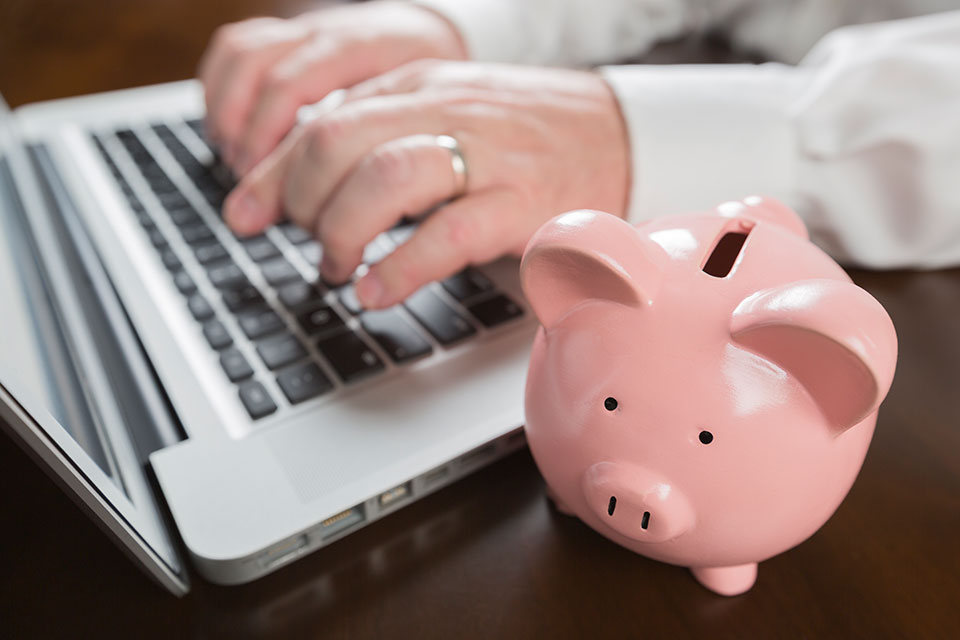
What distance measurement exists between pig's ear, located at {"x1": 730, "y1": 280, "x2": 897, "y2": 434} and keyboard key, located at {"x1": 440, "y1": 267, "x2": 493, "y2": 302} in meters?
0.22

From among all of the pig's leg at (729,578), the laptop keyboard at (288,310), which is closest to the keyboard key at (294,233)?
the laptop keyboard at (288,310)

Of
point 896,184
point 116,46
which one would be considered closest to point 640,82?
point 896,184

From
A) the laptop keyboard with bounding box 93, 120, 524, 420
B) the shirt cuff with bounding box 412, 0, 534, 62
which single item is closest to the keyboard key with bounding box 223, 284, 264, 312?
the laptop keyboard with bounding box 93, 120, 524, 420

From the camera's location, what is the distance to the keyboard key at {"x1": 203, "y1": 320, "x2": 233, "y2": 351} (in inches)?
15.1

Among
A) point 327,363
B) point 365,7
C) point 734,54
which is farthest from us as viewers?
point 734,54

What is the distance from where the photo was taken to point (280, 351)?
380 mm

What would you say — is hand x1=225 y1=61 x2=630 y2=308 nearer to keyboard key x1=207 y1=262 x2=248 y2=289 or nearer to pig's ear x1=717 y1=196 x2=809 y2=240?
keyboard key x1=207 y1=262 x2=248 y2=289

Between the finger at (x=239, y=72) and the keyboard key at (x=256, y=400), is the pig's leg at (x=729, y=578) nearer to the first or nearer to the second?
the keyboard key at (x=256, y=400)

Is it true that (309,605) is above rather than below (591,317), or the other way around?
below

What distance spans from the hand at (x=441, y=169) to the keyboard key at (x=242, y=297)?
0.04m

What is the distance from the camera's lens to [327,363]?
0.38 metres

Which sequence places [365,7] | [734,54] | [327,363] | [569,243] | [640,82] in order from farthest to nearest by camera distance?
1. [734,54]
2. [365,7]
3. [640,82]
4. [327,363]
5. [569,243]

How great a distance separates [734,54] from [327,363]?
68 centimetres

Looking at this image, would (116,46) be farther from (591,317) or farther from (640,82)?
(591,317)
